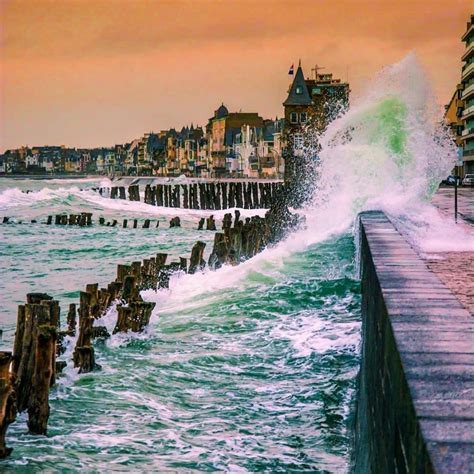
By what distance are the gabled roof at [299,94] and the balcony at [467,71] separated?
658 inches

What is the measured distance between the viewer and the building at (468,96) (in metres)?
81.1

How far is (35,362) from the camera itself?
7.32m

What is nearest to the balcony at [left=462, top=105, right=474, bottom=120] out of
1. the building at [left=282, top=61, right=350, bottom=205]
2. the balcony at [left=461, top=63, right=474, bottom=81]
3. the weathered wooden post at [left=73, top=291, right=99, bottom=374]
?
the balcony at [left=461, top=63, right=474, bottom=81]

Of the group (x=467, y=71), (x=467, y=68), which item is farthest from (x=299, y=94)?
(x=467, y=71)

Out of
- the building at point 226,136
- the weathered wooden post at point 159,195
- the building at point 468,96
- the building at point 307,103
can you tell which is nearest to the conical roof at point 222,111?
the building at point 226,136

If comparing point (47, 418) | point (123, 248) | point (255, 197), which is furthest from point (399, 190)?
point (255, 197)

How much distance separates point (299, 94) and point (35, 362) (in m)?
90.5

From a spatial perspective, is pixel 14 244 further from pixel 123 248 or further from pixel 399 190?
pixel 399 190

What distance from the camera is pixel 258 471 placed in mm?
6090

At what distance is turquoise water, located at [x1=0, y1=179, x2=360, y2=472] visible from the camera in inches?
256

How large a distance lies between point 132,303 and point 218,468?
5256 millimetres

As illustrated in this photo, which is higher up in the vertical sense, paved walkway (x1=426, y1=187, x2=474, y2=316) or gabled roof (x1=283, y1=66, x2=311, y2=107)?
gabled roof (x1=283, y1=66, x2=311, y2=107)

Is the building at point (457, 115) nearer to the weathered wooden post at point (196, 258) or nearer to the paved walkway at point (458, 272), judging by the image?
the weathered wooden post at point (196, 258)

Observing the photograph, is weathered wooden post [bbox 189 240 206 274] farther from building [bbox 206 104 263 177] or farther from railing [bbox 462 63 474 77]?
building [bbox 206 104 263 177]
